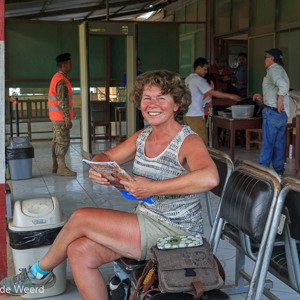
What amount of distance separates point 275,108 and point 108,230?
4409mm

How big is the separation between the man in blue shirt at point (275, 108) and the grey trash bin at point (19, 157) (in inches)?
125

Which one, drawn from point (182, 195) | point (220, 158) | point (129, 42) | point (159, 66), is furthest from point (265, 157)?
point (159, 66)

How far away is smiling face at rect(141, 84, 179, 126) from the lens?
2350 millimetres

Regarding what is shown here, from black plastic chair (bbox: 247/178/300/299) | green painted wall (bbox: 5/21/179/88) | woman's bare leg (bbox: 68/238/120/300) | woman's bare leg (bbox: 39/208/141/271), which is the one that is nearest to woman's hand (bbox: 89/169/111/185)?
woman's bare leg (bbox: 39/208/141/271)

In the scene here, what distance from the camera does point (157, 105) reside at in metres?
2.35

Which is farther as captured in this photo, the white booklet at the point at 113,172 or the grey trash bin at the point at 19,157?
the grey trash bin at the point at 19,157

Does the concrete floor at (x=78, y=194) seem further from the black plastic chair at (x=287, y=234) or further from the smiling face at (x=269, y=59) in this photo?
the smiling face at (x=269, y=59)

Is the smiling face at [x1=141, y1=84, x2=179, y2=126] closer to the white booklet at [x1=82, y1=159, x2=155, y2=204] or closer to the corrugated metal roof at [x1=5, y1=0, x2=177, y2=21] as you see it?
the white booklet at [x1=82, y1=159, x2=155, y2=204]

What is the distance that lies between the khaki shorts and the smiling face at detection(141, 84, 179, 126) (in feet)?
1.64

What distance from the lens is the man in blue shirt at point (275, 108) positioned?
232 inches

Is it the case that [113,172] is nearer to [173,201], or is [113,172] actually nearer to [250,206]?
[173,201]

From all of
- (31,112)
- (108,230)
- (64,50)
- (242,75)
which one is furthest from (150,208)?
(64,50)

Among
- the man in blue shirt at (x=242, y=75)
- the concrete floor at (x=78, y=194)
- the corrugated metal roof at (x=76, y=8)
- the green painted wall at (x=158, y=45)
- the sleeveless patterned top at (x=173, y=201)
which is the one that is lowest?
the concrete floor at (x=78, y=194)

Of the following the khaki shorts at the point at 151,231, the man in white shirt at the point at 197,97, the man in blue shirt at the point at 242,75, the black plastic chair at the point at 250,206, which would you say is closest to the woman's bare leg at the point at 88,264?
the khaki shorts at the point at 151,231
